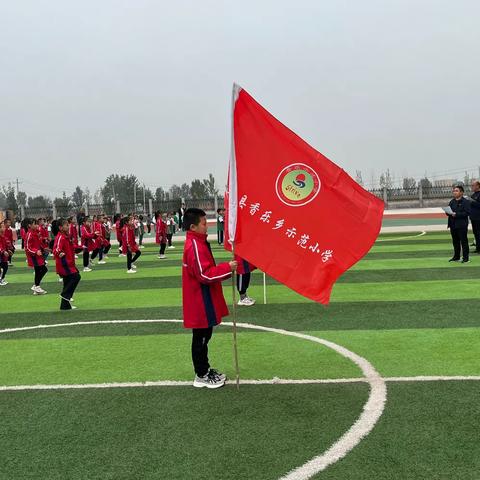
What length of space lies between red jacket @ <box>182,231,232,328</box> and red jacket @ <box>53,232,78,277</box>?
6386 millimetres

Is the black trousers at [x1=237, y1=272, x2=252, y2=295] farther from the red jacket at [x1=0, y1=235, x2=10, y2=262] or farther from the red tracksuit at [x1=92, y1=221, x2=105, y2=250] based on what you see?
the red tracksuit at [x1=92, y1=221, x2=105, y2=250]

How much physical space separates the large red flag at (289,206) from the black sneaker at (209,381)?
136 cm

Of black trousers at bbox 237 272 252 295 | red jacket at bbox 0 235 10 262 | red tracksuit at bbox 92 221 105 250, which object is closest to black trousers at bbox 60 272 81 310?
black trousers at bbox 237 272 252 295

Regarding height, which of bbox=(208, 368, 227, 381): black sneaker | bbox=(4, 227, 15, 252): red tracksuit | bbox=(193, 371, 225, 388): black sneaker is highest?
bbox=(4, 227, 15, 252): red tracksuit

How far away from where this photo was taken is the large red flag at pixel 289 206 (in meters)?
5.67

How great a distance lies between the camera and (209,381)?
6.06 metres

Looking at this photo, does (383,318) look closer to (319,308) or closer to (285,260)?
(319,308)

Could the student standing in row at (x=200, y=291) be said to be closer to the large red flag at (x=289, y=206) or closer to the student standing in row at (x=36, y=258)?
the large red flag at (x=289, y=206)

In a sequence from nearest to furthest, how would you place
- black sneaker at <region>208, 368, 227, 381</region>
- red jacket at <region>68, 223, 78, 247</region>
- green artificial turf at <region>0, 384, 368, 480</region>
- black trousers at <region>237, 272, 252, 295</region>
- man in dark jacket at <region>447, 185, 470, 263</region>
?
green artificial turf at <region>0, 384, 368, 480</region> < black sneaker at <region>208, 368, 227, 381</region> < black trousers at <region>237, 272, 252, 295</region> < red jacket at <region>68, 223, 78, 247</region> < man in dark jacket at <region>447, 185, 470, 263</region>

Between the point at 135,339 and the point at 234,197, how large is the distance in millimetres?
3675

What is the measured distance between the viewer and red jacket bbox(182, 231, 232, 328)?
581 centimetres

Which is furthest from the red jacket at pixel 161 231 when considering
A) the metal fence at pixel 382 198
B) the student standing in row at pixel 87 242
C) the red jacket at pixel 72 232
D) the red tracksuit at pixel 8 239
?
the metal fence at pixel 382 198

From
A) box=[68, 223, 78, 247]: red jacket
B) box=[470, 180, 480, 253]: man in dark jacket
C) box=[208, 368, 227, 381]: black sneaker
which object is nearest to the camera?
box=[208, 368, 227, 381]: black sneaker

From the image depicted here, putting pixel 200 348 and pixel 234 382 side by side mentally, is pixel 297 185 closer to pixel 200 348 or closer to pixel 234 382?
pixel 200 348
